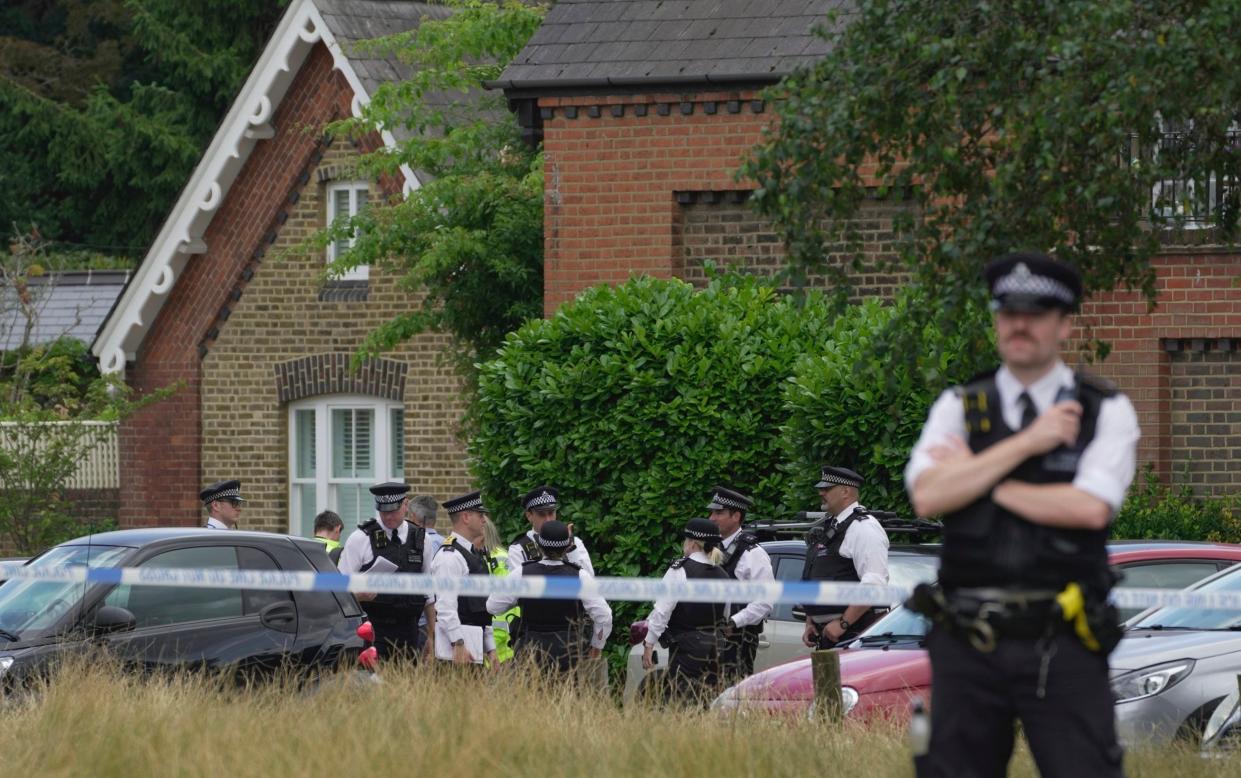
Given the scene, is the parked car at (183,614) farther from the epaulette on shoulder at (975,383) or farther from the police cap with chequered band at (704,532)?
the epaulette on shoulder at (975,383)

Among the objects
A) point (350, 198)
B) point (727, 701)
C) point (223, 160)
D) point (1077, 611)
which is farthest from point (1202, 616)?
point (223, 160)

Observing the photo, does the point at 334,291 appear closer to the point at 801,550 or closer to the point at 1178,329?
the point at 1178,329

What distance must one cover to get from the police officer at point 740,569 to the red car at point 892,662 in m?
0.80

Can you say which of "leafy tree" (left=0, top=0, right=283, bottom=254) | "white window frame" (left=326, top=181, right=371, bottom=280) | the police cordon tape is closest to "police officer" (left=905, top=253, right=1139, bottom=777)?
the police cordon tape

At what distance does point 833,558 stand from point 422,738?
181 inches

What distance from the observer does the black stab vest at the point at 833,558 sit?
40.6ft

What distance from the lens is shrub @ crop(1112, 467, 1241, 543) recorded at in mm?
17188

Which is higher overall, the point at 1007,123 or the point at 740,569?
the point at 1007,123

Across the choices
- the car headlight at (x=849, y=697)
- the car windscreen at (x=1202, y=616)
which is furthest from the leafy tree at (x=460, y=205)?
the car windscreen at (x=1202, y=616)

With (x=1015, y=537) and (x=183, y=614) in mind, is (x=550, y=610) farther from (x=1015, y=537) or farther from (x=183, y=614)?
(x=1015, y=537)

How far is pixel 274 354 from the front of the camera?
26.4 meters

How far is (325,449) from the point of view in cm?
2623

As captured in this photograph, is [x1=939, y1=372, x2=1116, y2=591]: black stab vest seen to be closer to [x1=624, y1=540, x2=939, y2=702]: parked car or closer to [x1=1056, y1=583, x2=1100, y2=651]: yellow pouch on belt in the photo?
[x1=1056, y1=583, x2=1100, y2=651]: yellow pouch on belt

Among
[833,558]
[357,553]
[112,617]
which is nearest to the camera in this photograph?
[112,617]
